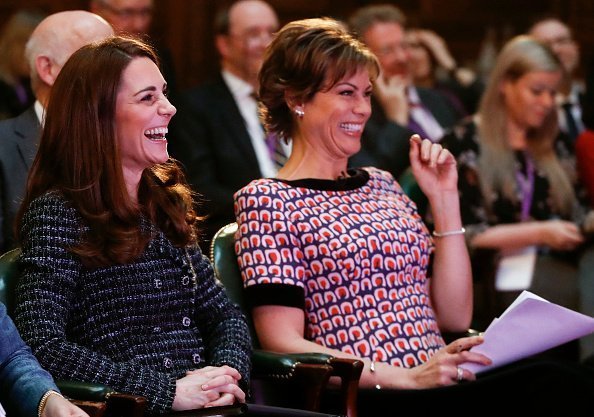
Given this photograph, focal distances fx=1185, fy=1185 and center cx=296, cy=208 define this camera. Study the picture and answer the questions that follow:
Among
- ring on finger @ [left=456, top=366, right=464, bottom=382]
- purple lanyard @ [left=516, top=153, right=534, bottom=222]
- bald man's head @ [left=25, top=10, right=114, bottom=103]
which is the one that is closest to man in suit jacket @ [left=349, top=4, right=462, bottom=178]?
purple lanyard @ [left=516, top=153, right=534, bottom=222]

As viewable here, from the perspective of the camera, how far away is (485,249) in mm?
4207

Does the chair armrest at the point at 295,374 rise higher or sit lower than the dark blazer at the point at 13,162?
lower

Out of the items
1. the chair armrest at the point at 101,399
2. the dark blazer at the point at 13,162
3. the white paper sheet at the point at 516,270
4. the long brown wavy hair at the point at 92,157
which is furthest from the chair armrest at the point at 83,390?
the white paper sheet at the point at 516,270

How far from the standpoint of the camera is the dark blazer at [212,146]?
450 cm

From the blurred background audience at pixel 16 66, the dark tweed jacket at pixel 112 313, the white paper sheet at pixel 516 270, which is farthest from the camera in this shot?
the blurred background audience at pixel 16 66

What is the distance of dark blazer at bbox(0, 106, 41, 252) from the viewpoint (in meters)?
3.24

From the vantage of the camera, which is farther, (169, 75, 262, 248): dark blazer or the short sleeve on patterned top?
(169, 75, 262, 248): dark blazer

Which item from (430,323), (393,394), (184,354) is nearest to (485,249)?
(430,323)

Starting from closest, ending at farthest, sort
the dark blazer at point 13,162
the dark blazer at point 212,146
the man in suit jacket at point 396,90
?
the dark blazer at point 13,162 < the dark blazer at point 212,146 < the man in suit jacket at point 396,90

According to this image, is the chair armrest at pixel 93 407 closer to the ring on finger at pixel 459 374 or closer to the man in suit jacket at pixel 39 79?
the ring on finger at pixel 459 374

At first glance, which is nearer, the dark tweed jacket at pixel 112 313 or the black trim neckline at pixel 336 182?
the dark tweed jacket at pixel 112 313

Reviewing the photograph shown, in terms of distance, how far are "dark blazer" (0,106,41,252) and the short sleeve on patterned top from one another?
0.65 metres

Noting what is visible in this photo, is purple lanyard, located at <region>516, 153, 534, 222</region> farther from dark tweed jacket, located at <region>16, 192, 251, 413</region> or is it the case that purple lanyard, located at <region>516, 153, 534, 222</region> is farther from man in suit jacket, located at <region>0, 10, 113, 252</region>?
dark tweed jacket, located at <region>16, 192, 251, 413</region>

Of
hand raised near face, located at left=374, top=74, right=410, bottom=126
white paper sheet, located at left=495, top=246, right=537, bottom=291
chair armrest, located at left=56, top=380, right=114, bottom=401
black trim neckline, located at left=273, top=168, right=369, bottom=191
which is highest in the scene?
hand raised near face, located at left=374, top=74, right=410, bottom=126
